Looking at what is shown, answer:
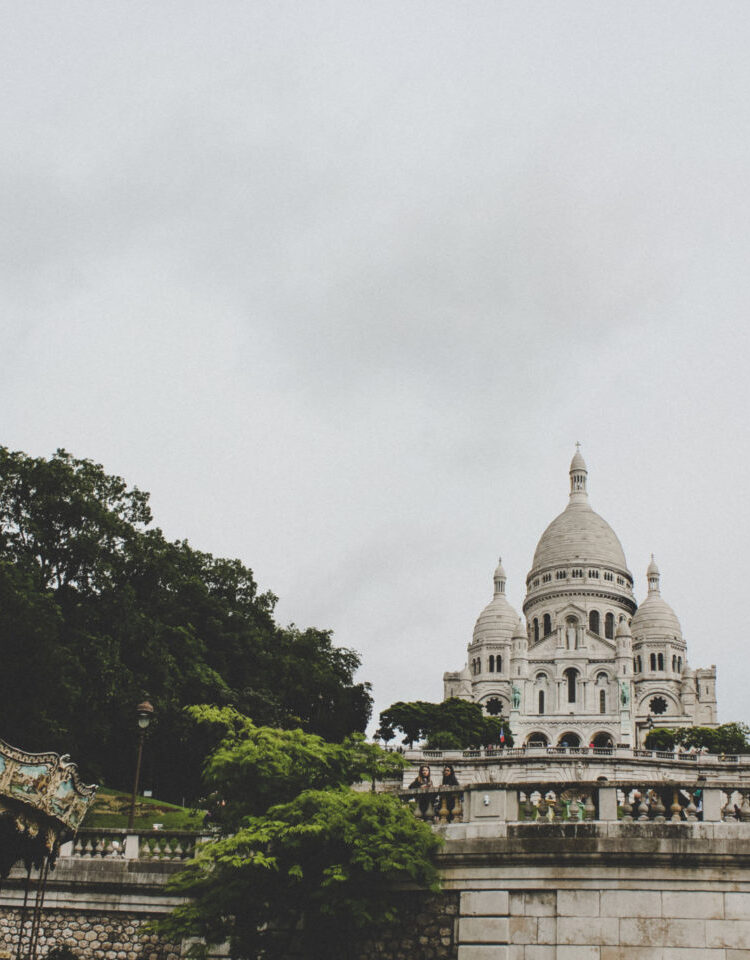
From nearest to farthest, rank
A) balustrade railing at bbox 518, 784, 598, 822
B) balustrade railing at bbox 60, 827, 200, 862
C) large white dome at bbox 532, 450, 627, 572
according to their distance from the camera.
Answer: balustrade railing at bbox 518, 784, 598, 822 < balustrade railing at bbox 60, 827, 200, 862 < large white dome at bbox 532, 450, 627, 572

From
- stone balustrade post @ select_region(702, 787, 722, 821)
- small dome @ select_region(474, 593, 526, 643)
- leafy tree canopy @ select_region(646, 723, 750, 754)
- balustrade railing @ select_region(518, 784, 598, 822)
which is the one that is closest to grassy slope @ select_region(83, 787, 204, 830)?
balustrade railing @ select_region(518, 784, 598, 822)

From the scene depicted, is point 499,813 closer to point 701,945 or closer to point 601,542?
Result: point 701,945

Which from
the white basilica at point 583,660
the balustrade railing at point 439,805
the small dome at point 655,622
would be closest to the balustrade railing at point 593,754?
the balustrade railing at point 439,805

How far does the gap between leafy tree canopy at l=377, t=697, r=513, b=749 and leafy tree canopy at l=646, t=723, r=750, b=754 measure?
1106 centimetres

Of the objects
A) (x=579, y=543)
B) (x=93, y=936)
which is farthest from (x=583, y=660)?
(x=93, y=936)

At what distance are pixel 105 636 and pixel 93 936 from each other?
22718mm

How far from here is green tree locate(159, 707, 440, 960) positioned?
13664mm

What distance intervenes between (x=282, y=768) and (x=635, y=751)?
4025 cm

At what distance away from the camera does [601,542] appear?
409ft

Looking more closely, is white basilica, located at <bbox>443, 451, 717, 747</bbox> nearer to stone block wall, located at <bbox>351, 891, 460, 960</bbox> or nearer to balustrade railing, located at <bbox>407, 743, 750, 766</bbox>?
balustrade railing, located at <bbox>407, 743, 750, 766</bbox>

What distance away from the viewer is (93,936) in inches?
675

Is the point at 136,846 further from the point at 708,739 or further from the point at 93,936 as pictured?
the point at 708,739

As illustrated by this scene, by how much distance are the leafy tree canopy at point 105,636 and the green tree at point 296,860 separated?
19.3 metres

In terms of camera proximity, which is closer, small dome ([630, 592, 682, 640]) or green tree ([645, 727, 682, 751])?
green tree ([645, 727, 682, 751])
